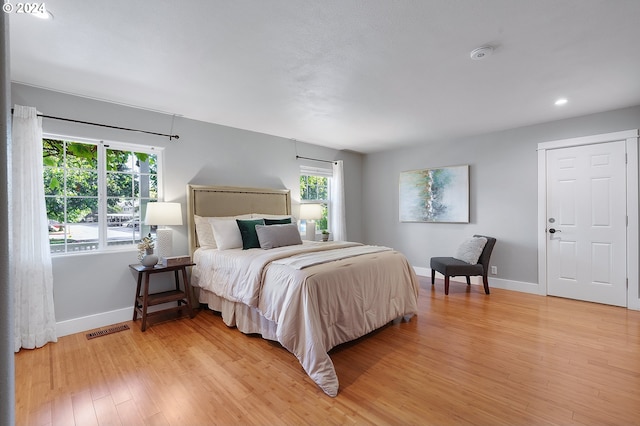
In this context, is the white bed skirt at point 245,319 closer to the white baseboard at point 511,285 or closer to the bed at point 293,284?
the bed at point 293,284

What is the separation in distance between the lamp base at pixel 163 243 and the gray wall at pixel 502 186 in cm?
403

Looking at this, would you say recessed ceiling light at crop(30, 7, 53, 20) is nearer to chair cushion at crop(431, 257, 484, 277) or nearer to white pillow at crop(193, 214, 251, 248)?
white pillow at crop(193, 214, 251, 248)

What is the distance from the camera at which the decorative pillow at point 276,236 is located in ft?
11.3

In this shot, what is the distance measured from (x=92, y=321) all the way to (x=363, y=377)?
284 centimetres

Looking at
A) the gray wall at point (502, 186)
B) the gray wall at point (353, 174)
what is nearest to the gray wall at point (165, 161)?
the gray wall at point (353, 174)

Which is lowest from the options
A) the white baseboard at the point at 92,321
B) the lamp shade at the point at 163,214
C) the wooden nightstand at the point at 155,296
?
the white baseboard at the point at 92,321

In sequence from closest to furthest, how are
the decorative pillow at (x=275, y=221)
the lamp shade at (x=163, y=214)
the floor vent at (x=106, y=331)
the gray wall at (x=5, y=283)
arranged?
1. the gray wall at (x=5, y=283)
2. the floor vent at (x=106, y=331)
3. the lamp shade at (x=163, y=214)
4. the decorative pillow at (x=275, y=221)

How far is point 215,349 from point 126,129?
2592 mm

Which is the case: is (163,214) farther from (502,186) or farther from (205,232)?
(502,186)

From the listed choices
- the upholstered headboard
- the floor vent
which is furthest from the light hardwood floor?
the upholstered headboard

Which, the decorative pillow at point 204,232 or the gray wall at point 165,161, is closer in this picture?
the gray wall at point 165,161

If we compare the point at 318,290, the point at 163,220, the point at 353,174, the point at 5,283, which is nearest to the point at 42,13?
the point at 163,220

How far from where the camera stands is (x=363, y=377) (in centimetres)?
216

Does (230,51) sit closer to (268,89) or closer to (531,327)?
(268,89)
